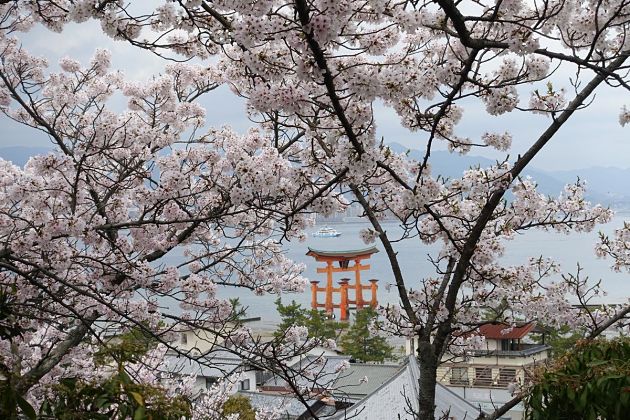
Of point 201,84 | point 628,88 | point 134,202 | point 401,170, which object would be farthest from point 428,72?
point 201,84

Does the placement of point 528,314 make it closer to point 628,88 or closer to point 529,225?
point 529,225

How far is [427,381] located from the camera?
3240 mm

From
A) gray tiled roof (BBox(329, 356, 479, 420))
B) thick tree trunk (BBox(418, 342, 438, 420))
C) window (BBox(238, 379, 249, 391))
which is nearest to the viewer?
thick tree trunk (BBox(418, 342, 438, 420))

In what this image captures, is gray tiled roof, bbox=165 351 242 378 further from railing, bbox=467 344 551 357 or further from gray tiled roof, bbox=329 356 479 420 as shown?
railing, bbox=467 344 551 357

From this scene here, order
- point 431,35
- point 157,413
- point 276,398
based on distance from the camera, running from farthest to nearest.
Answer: point 276,398, point 431,35, point 157,413

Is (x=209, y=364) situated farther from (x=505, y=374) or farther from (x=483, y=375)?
(x=483, y=375)

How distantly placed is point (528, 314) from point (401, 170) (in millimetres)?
1636

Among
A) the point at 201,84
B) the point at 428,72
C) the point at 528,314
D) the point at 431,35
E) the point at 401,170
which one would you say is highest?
the point at 201,84

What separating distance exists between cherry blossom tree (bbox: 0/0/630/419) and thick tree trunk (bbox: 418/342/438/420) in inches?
0.4

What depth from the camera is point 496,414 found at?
317cm

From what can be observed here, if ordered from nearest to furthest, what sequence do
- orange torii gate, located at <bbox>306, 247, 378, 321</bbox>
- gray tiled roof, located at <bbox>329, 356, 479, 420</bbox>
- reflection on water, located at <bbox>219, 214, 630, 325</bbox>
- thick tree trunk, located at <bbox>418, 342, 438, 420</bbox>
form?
thick tree trunk, located at <bbox>418, 342, 438, 420</bbox> < reflection on water, located at <bbox>219, 214, 630, 325</bbox> < gray tiled roof, located at <bbox>329, 356, 479, 420</bbox> < orange torii gate, located at <bbox>306, 247, 378, 321</bbox>

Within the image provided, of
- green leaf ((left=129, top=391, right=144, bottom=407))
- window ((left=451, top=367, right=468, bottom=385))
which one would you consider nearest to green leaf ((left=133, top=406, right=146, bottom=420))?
green leaf ((left=129, top=391, right=144, bottom=407))

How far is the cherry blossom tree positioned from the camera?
228 centimetres

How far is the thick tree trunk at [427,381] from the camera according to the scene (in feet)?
10.5
